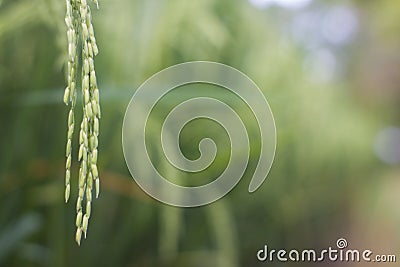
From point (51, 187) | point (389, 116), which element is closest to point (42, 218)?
point (51, 187)

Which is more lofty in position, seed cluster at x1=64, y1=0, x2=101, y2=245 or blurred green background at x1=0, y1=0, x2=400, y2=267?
blurred green background at x1=0, y1=0, x2=400, y2=267

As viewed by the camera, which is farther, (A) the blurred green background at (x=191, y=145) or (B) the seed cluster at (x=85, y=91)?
(A) the blurred green background at (x=191, y=145)

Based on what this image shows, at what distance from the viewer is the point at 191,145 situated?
705 millimetres

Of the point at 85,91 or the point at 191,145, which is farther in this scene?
the point at 191,145

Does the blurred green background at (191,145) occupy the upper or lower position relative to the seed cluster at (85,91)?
upper

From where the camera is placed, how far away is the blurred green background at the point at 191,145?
0.64 m

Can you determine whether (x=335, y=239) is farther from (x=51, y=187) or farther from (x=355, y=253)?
(x=51, y=187)

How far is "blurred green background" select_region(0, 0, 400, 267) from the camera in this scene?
2.11ft

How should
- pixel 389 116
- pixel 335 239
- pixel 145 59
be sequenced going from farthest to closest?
pixel 389 116 → pixel 335 239 → pixel 145 59

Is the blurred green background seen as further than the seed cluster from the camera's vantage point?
Yes

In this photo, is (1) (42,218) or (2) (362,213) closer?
(1) (42,218)

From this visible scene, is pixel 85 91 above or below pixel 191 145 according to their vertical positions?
below

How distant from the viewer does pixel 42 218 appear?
2.23ft

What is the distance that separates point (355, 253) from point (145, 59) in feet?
1.15
